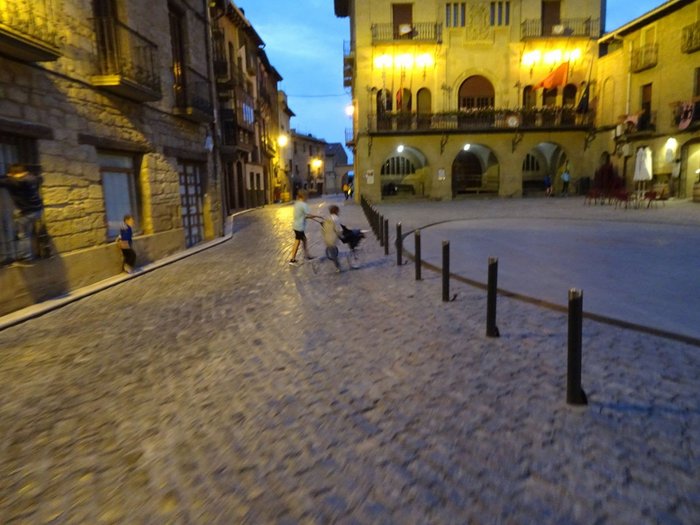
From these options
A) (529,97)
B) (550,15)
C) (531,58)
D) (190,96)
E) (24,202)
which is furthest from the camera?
(529,97)

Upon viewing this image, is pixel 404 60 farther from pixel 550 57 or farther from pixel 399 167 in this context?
pixel 550 57

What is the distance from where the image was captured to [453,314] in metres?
5.80

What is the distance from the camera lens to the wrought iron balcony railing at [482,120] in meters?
30.0

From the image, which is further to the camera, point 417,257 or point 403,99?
point 403,99

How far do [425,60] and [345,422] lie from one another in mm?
30585

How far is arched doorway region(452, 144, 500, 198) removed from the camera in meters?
33.8

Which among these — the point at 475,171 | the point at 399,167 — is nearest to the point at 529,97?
the point at 475,171

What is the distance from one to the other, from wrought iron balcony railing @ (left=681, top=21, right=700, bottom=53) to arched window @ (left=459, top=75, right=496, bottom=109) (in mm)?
10199

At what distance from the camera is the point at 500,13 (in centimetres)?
3011

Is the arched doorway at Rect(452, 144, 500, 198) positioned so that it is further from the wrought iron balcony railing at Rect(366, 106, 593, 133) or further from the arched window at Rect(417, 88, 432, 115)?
the arched window at Rect(417, 88, 432, 115)

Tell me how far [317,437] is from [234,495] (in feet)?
2.28

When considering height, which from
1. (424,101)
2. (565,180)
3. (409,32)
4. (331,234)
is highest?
(409,32)

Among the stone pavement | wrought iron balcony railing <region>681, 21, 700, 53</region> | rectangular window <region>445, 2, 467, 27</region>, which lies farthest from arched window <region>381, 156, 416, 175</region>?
the stone pavement

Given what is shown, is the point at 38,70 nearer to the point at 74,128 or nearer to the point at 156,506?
the point at 74,128
